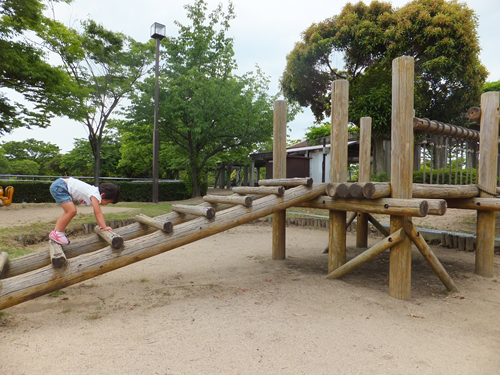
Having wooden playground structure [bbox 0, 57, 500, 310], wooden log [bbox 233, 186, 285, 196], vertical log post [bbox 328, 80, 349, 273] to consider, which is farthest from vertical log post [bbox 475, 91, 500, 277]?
wooden log [bbox 233, 186, 285, 196]

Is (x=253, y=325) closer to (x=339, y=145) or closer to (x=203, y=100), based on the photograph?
(x=339, y=145)

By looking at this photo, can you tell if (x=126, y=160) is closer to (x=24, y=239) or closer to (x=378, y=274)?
(x=24, y=239)

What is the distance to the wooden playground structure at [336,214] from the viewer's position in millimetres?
3000

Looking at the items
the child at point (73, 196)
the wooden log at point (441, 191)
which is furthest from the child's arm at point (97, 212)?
the wooden log at point (441, 191)

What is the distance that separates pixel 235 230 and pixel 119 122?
35.5 ft

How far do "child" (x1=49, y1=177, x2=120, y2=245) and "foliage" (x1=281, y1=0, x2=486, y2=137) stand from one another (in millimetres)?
12641

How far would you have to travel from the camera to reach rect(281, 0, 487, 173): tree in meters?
12.6

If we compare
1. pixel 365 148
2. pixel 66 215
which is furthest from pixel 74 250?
pixel 365 148

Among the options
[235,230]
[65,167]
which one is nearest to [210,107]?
[235,230]

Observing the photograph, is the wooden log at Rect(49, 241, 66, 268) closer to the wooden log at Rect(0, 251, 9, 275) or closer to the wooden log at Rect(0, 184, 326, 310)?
the wooden log at Rect(0, 184, 326, 310)

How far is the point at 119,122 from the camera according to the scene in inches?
656

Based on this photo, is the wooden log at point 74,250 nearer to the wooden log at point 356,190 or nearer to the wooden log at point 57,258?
the wooden log at point 57,258

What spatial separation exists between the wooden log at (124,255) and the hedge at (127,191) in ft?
42.2

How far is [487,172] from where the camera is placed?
16.2ft
